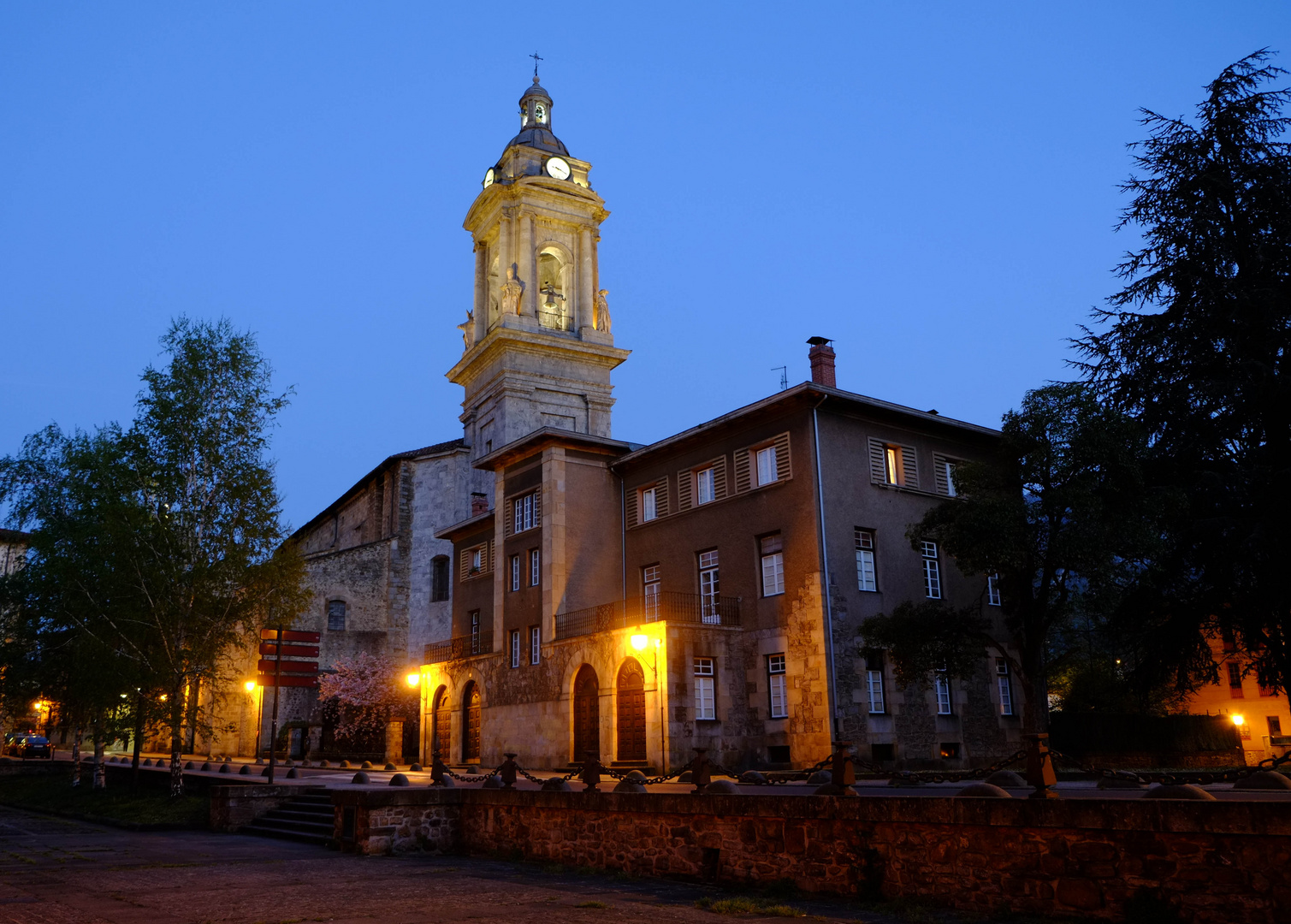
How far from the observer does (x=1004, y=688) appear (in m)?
28.7

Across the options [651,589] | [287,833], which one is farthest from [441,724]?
[287,833]

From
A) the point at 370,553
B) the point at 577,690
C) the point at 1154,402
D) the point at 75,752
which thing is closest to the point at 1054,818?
the point at 1154,402

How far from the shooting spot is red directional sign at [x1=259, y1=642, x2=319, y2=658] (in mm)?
19672

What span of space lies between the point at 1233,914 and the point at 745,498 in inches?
795

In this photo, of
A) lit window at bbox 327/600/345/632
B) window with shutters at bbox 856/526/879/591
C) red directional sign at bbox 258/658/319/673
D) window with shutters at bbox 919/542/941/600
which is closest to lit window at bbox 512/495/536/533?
window with shutters at bbox 856/526/879/591

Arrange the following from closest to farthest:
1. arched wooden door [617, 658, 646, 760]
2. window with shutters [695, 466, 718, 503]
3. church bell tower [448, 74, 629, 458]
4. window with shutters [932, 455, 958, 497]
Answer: arched wooden door [617, 658, 646, 760]
window with shutters [932, 455, 958, 497]
window with shutters [695, 466, 718, 503]
church bell tower [448, 74, 629, 458]

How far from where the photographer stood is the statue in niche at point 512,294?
4800 centimetres

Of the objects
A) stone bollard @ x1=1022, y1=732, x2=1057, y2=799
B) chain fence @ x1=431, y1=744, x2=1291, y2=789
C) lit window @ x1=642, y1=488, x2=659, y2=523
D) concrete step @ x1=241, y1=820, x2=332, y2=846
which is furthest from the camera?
lit window @ x1=642, y1=488, x2=659, y2=523

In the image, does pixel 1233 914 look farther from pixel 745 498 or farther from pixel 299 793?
pixel 745 498

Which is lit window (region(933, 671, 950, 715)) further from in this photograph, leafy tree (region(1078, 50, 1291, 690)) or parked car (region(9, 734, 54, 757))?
parked car (region(9, 734, 54, 757))

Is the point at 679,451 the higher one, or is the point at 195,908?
the point at 679,451

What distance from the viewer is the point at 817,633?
24703mm

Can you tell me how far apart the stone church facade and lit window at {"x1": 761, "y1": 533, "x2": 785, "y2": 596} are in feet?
0.17

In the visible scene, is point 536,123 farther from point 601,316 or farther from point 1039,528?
point 1039,528
